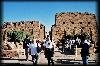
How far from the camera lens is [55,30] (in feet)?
111

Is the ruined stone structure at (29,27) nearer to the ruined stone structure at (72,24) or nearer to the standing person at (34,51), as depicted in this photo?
the ruined stone structure at (72,24)

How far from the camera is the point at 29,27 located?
113 feet

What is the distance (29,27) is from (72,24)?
4613 mm

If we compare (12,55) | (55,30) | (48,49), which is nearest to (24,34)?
(55,30)

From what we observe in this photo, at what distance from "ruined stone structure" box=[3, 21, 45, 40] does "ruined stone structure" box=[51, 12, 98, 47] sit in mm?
1379

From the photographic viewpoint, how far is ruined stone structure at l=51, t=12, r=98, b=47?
1328 inches

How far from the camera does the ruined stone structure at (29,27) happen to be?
3422 centimetres

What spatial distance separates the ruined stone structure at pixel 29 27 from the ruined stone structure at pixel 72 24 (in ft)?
4.53

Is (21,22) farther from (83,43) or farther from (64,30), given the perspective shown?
(83,43)

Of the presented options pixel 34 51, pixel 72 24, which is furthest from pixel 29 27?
pixel 34 51

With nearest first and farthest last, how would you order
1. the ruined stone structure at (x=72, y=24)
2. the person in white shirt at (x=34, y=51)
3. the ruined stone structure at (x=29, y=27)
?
the person in white shirt at (x=34, y=51), the ruined stone structure at (x=72, y=24), the ruined stone structure at (x=29, y=27)

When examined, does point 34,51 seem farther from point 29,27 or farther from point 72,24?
point 29,27

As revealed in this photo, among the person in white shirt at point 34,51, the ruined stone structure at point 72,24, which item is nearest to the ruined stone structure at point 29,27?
the ruined stone structure at point 72,24

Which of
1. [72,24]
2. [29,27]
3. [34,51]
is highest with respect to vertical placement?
[72,24]
